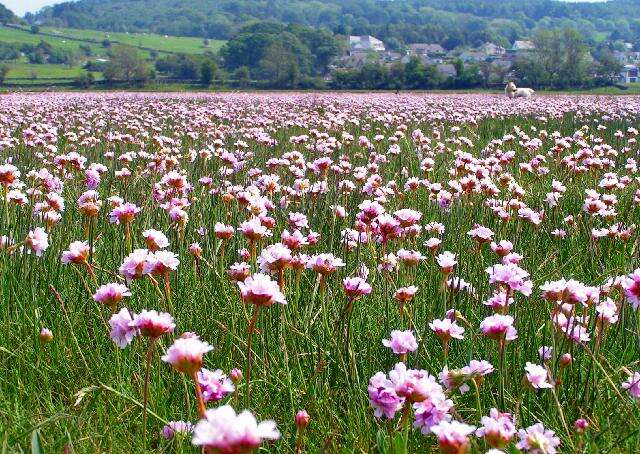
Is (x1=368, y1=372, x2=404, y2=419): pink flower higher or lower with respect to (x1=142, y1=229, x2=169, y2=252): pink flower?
lower

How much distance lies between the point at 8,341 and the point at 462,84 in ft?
221

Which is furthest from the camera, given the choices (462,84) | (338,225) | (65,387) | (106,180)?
(462,84)

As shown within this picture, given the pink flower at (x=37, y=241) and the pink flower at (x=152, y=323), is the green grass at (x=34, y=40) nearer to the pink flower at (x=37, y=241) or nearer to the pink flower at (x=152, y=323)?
the pink flower at (x=37, y=241)

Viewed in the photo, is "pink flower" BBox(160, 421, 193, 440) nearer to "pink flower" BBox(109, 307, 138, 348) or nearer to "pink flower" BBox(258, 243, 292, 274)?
"pink flower" BBox(109, 307, 138, 348)

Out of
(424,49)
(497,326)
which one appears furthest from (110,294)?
(424,49)

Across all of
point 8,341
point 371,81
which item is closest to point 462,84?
point 371,81

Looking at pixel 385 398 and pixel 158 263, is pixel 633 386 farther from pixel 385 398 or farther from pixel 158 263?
pixel 158 263

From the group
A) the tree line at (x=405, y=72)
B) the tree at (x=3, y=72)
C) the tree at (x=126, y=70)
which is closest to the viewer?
the tree at (x=126, y=70)

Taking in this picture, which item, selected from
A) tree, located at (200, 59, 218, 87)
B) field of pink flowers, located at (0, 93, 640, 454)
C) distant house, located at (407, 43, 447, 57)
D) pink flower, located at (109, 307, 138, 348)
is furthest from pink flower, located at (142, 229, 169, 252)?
distant house, located at (407, 43, 447, 57)

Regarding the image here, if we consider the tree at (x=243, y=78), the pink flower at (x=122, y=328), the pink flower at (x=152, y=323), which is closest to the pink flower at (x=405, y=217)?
the pink flower at (x=122, y=328)

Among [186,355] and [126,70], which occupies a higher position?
[186,355]

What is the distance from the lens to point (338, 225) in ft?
16.2

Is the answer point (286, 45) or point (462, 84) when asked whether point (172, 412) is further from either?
point (286, 45)

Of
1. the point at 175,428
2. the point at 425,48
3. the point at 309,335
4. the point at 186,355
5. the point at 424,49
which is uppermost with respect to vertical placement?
the point at 425,48
